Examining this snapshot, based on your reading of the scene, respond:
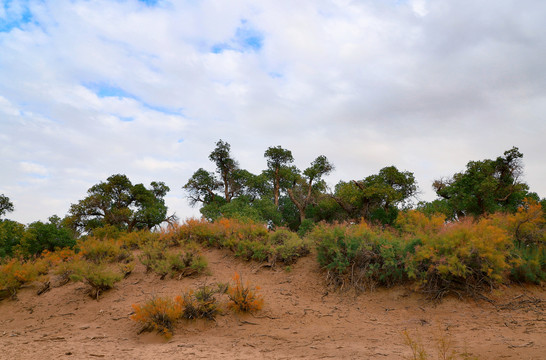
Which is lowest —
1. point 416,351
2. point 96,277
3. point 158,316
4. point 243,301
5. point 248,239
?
point 416,351

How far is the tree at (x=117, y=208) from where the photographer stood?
29.4 m

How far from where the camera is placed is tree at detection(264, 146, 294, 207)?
125 feet

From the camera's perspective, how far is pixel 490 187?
25328 millimetres

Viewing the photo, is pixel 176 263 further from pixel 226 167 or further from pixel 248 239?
pixel 226 167

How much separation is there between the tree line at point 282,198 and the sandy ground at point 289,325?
10.5 meters

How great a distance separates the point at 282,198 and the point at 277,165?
456 centimetres

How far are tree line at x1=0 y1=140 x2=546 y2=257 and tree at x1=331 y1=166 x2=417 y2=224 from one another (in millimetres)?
77

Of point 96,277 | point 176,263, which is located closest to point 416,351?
point 176,263

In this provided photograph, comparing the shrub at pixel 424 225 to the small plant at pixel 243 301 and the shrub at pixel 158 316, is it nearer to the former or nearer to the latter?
the small plant at pixel 243 301

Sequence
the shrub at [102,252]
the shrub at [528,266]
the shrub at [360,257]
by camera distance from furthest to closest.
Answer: the shrub at [102,252] < the shrub at [360,257] < the shrub at [528,266]

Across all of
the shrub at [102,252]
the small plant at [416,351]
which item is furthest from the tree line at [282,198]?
the small plant at [416,351]

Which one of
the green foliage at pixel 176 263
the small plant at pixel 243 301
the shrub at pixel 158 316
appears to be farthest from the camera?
the green foliage at pixel 176 263

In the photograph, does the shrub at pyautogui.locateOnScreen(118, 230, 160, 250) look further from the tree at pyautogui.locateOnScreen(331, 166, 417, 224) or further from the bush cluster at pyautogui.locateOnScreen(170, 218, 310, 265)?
the tree at pyautogui.locateOnScreen(331, 166, 417, 224)

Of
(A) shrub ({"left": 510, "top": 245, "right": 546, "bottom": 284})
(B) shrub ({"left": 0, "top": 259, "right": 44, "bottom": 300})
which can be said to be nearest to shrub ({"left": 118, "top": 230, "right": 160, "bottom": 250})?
(B) shrub ({"left": 0, "top": 259, "right": 44, "bottom": 300})
